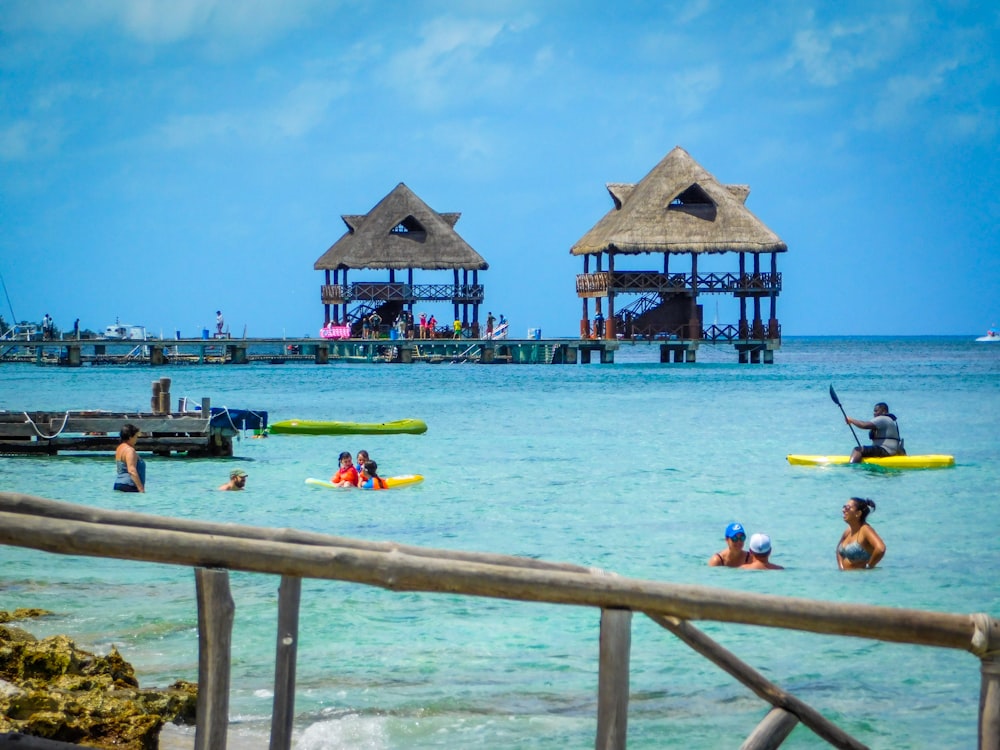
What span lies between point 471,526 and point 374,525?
110 centimetres

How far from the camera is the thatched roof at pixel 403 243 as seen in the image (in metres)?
54.2

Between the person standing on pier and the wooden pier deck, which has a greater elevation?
the wooden pier deck

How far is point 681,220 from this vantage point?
48.2 meters

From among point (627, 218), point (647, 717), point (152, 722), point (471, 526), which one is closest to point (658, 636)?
point (647, 717)

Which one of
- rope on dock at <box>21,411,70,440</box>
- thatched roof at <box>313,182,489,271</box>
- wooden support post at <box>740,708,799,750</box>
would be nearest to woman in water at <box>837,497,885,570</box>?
wooden support post at <box>740,708,799,750</box>

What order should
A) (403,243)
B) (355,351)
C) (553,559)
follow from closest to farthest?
(553,559) < (403,243) < (355,351)

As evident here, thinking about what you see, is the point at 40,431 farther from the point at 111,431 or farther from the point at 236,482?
the point at 236,482

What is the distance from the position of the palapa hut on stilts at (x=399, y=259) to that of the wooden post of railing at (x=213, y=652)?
50692 millimetres

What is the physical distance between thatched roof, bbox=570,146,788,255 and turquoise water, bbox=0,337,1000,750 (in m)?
15.4

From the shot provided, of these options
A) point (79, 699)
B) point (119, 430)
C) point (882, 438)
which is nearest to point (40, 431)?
point (119, 430)

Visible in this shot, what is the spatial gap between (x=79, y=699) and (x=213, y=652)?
7.56 ft

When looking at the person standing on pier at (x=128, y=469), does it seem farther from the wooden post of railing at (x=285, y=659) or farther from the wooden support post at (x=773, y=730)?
the wooden support post at (x=773, y=730)

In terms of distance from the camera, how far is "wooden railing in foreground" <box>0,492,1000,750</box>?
118 inches

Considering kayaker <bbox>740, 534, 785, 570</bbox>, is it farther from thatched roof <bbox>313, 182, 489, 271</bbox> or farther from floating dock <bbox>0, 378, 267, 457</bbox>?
thatched roof <bbox>313, 182, 489, 271</bbox>
